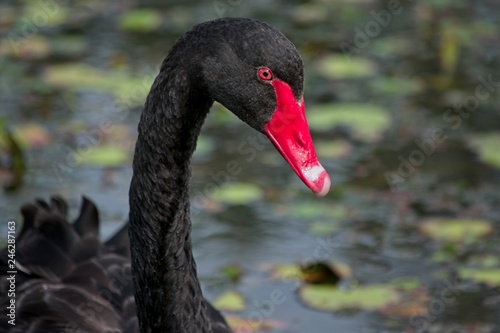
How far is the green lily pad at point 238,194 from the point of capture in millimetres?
5016

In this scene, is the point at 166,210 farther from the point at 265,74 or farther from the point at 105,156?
the point at 105,156

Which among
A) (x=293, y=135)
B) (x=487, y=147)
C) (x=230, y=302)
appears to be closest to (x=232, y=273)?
(x=230, y=302)

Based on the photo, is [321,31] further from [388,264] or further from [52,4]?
[388,264]

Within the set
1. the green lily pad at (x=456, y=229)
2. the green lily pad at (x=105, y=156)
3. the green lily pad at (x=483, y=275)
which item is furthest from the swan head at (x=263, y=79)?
the green lily pad at (x=105, y=156)

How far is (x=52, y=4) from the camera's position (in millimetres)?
6879

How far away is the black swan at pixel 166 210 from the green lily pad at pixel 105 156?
1.34m

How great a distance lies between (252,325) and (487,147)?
5.62 feet

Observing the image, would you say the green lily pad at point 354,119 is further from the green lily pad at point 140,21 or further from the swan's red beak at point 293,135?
the swan's red beak at point 293,135

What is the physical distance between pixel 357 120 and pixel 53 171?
1523 mm

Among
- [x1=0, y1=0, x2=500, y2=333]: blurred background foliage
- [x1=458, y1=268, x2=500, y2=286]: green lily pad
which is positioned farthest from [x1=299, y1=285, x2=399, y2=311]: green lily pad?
[x1=458, y1=268, x2=500, y2=286]: green lily pad

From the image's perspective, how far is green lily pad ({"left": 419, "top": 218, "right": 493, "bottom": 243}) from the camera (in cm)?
474

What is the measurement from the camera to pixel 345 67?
20.1ft

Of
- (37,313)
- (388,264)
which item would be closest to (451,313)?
(388,264)

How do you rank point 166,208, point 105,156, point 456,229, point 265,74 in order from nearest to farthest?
point 265,74, point 166,208, point 456,229, point 105,156
